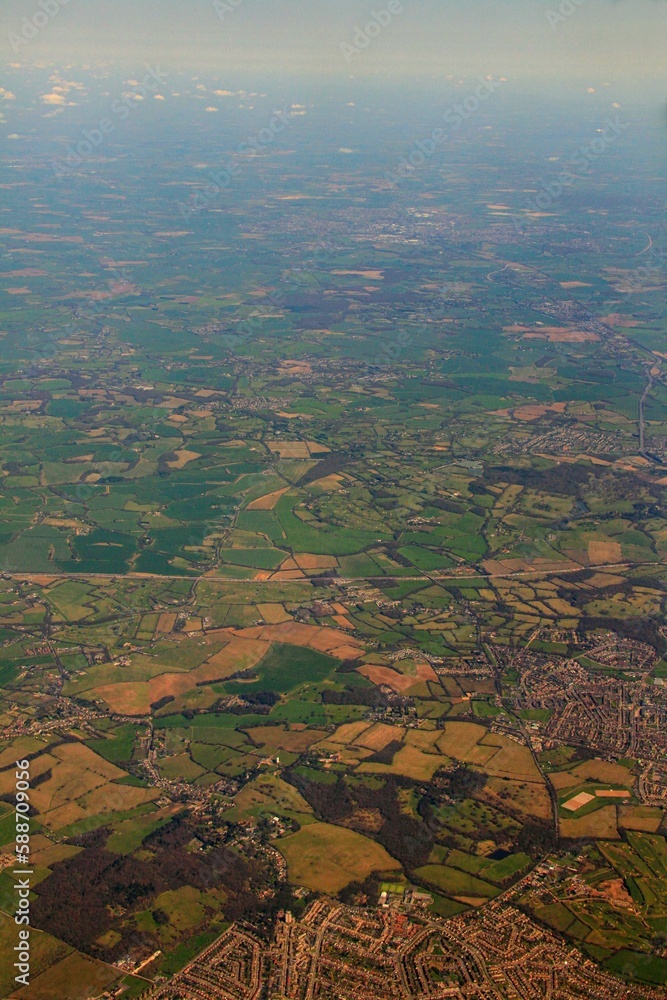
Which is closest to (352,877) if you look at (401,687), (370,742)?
(370,742)

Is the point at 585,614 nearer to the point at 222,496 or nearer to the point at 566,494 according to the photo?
the point at 566,494

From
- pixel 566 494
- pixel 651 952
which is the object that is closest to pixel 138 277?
pixel 566 494

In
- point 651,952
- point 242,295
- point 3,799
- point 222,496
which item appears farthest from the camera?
point 242,295

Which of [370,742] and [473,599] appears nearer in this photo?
[370,742]

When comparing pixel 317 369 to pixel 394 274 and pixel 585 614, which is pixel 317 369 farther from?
pixel 585 614

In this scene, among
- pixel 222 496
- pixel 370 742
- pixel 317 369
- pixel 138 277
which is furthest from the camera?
pixel 138 277

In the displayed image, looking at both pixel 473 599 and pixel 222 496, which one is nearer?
pixel 473 599

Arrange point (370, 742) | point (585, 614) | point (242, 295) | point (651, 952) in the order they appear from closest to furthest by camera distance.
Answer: point (651, 952) → point (370, 742) → point (585, 614) → point (242, 295)

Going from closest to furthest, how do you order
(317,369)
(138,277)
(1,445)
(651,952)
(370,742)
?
(651,952), (370,742), (1,445), (317,369), (138,277)

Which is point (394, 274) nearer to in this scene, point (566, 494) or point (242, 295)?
point (242, 295)
